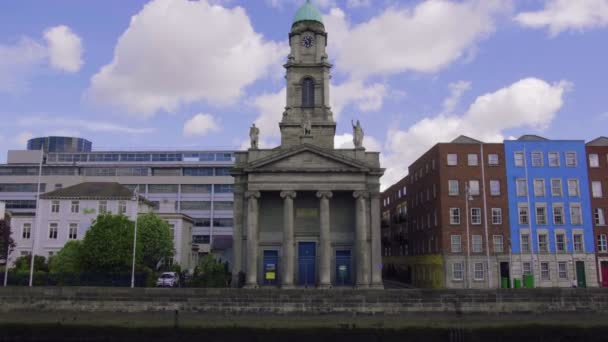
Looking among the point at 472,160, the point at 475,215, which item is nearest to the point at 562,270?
the point at 475,215

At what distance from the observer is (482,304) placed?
34.1m

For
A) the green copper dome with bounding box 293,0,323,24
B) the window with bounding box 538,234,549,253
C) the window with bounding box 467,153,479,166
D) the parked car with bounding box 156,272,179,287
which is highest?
the green copper dome with bounding box 293,0,323,24

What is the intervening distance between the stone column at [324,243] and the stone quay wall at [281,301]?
38.5 ft

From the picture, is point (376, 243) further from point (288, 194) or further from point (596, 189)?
point (596, 189)

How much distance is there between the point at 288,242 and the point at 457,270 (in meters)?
19.9

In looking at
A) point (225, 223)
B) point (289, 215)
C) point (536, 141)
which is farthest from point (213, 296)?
point (225, 223)

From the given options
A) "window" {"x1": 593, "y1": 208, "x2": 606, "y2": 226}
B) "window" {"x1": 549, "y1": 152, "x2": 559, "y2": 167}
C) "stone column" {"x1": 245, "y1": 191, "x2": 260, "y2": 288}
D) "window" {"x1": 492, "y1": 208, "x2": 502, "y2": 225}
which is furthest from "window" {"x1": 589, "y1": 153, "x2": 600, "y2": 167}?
"stone column" {"x1": 245, "y1": 191, "x2": 260, "y2": 288}

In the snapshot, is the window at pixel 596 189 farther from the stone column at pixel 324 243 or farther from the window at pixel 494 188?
the stone column at pixel 324 243

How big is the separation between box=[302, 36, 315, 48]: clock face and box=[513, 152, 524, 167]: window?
25.1 m

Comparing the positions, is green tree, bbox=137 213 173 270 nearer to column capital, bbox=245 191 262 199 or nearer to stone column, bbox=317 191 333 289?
column capital, bbox=245 191 262 199

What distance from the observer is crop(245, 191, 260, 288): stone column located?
151 ft

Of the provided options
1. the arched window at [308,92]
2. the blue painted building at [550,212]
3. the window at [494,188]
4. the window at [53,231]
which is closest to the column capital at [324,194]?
the arched window at [308,92]

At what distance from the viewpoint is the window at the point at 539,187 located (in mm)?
56156

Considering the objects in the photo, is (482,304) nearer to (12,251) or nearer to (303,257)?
(303,257)
